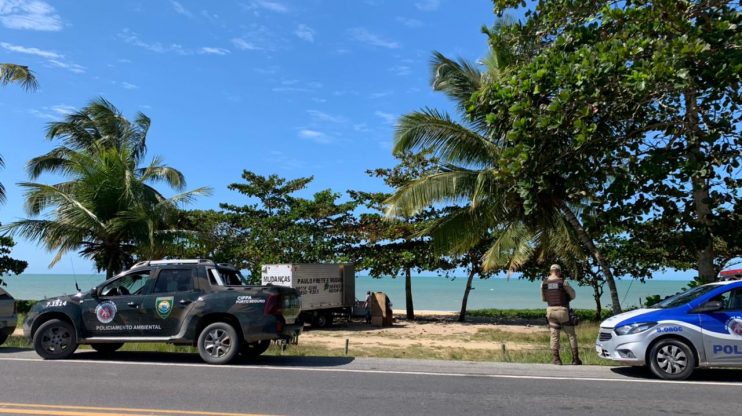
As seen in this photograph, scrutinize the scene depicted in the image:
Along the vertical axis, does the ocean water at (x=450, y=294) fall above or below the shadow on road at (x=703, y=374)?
above

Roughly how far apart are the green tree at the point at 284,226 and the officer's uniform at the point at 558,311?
54.7 feet

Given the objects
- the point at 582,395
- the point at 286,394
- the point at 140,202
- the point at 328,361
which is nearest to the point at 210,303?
the point at 328,361

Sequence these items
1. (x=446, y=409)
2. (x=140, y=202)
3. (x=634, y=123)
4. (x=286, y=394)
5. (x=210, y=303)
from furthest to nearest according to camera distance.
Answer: (x=140, y=202), (x=634, y=123), (x=210, y=303), (x=286, y=394), (x=446, y=409)

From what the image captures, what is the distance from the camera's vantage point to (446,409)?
6.95 m

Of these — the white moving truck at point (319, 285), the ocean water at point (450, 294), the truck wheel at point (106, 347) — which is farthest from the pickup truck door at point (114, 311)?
the white moving truck at point (319, 285)

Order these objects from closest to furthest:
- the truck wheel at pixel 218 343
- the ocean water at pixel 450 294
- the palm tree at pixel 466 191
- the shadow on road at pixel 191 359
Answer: the truck wheel at pixel 218 343 < the shadow on road at pixel 191 359 < the palm tree at pixel 466 191 < the ocean water at pixel 450 294

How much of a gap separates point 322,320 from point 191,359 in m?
13.6

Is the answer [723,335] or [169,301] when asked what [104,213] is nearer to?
[169,301]

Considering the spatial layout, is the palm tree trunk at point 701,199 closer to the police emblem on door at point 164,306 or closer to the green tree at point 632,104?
the green tree at point 632,104

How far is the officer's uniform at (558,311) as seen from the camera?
10.8 metres

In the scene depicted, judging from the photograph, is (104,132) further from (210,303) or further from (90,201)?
(210,303)

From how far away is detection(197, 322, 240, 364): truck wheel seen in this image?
10.3 metres

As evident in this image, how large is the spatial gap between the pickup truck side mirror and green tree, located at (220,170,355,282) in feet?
61.7

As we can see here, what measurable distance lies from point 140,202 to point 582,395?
61.3 feet
